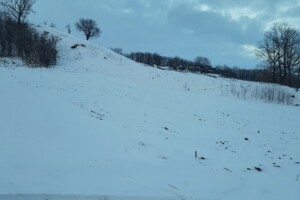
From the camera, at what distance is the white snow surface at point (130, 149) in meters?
5.84

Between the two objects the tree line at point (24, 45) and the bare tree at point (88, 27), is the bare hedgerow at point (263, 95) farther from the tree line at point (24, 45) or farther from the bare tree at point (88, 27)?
the bare tree at point (88, 27)

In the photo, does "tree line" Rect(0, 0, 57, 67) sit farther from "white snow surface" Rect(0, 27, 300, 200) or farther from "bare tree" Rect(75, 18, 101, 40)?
"bare tree" Rect(75, 18, 101, 40)

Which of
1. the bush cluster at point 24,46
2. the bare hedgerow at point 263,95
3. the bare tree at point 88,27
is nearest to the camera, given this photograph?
the bare hedgerow at point 263,95

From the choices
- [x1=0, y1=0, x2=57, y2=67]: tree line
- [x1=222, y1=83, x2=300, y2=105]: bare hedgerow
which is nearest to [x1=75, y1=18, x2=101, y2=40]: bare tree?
[x1=0, y1=0, x2=57, y2=67]: tree line

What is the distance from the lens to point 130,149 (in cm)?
789

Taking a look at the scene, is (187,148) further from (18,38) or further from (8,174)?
(18,38)

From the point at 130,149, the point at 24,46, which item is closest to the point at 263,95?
the point at 130,149

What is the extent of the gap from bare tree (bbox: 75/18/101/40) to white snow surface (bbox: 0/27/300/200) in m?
48.2

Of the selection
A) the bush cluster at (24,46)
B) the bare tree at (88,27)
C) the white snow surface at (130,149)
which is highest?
the bare tree at (88,27)

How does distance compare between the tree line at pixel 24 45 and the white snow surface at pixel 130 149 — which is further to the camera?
the tree line at pixel 24 45

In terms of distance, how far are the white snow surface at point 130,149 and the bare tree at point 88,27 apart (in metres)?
48.2

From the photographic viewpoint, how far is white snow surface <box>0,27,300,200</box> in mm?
5840

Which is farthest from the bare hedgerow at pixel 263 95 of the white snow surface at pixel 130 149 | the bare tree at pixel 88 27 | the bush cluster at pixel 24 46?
the bare tree at pixel 88 27

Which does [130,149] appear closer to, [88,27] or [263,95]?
[263,95]
